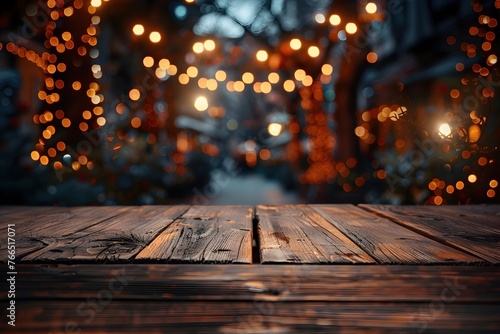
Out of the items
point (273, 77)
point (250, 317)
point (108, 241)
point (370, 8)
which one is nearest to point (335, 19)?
point (370, 8)

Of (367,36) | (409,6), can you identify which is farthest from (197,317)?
(409,6)

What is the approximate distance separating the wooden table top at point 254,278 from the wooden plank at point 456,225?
0.04 ft

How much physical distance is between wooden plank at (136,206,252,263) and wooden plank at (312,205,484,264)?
1.24ft

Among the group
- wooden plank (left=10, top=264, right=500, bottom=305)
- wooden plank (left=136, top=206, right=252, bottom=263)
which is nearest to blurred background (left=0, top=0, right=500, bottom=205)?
wooden plank (left=136, top=206, right=252, bottom=263)

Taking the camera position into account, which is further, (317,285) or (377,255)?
(377,255)

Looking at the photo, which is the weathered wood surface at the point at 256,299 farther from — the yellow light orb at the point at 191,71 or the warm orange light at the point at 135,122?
the yellow light orb at the point at 191,71

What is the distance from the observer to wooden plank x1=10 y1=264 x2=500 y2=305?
883 millimetres

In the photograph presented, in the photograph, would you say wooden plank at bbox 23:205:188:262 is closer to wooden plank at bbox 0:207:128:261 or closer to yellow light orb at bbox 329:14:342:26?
wooden plank at bbox 0:207:128:261

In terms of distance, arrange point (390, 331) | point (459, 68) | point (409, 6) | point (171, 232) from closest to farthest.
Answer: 1. point (390, 331)
2. point (171, 232)
3. point (459, 68)
4. point (409, 6)

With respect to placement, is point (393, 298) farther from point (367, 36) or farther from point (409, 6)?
point (409, 6)

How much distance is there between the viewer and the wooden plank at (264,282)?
88cm

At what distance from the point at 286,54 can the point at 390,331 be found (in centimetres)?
830

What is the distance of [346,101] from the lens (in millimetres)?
8117

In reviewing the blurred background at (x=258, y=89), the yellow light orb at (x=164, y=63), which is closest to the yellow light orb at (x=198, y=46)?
the blurred background at (x=258, y=89)
